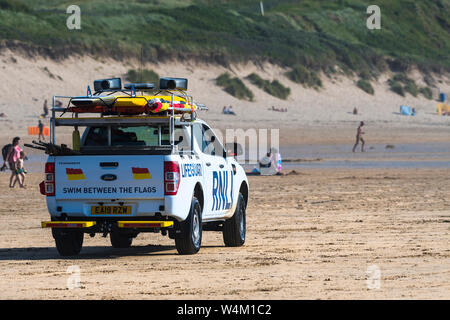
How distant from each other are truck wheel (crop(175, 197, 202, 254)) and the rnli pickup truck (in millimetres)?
13

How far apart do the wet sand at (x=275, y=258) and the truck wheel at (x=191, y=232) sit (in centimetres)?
20

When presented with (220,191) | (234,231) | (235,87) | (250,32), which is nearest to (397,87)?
(250,32)

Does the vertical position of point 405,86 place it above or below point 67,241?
above

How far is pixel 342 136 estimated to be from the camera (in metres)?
56.4

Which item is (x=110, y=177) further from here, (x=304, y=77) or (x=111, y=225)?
(x=304, y=77)

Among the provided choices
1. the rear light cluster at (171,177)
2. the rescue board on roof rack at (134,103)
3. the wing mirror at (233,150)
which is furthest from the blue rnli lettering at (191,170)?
the wing mirror at (233,150)

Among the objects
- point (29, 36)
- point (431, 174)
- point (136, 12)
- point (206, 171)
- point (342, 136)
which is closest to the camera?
point (206, 171)

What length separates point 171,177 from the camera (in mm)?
13078

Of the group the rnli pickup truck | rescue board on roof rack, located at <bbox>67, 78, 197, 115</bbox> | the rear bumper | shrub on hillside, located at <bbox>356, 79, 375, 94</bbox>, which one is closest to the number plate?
the rnli pickup truck

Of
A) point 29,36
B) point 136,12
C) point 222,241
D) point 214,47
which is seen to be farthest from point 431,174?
point 136,12

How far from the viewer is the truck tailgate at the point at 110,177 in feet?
43.1

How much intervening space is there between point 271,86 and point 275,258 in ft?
213
